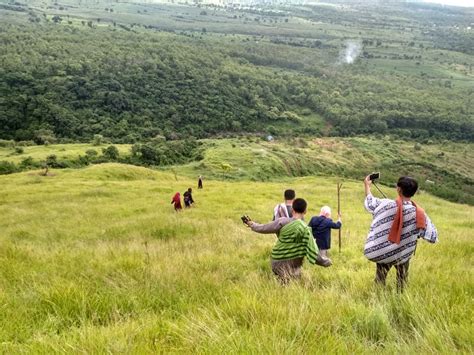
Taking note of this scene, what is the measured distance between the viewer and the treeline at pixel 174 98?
11706cm

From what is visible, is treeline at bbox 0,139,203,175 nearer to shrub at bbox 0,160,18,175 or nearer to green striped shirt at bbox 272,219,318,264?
shrub at bbox 0,160,18,175

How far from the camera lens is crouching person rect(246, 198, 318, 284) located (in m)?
7.02

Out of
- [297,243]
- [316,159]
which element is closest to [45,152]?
[316,159]

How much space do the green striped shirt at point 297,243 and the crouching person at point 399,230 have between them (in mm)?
1104

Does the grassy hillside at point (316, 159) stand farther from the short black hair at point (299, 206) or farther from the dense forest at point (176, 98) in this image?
the short black hair at point (299, 206)

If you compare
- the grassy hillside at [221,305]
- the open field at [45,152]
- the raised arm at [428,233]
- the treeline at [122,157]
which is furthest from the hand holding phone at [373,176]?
the open field at [45,152]

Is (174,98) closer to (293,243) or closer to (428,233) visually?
(293,243)

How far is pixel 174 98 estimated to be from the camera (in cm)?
14438

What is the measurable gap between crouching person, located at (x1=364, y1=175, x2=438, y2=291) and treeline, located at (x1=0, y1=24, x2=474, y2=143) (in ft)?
335

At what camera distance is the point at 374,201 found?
6.23 m

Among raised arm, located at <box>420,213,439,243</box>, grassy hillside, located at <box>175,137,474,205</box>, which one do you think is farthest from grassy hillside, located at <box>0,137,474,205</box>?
raised arm, located at <box>420,213,439,243</box>

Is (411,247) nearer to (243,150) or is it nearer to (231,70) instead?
(243,150)

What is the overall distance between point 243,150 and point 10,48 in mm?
94754

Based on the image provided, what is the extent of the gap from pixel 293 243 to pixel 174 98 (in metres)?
141
